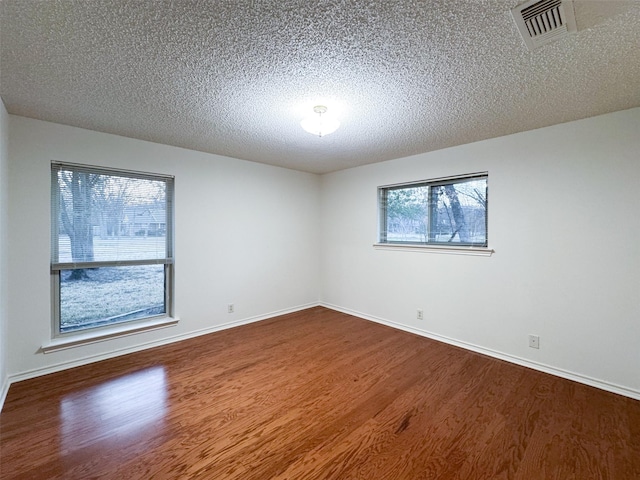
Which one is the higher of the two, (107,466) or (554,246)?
(554,246)

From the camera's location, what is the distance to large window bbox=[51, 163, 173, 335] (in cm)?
277

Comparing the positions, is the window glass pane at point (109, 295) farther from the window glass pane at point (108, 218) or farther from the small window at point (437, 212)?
the small window at point (437, 212)

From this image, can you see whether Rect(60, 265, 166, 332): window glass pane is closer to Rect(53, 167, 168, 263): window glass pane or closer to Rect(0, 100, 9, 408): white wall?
Rect(53, 167, 168, 263): window glass pane

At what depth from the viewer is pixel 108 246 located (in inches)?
118

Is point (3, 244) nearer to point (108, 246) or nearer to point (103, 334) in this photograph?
point (108, 246)

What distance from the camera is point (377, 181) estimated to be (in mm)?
4207

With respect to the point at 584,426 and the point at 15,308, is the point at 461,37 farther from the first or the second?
the point at 15,308

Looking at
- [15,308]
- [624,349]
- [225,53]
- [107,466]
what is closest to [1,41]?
[225,53]


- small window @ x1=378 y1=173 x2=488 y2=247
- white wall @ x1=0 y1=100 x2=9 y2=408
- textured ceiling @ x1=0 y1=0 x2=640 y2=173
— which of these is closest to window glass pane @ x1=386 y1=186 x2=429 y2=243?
small window @ x1=378 y1=173 x2=488 y2=247

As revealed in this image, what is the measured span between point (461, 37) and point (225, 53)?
1300mm

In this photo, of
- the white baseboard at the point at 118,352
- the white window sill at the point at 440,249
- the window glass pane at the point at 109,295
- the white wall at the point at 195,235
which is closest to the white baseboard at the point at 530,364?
Answer: the white window sill at the point at 440,249

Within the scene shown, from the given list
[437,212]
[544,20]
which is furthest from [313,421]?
[437,212]

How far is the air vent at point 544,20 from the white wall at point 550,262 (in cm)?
158

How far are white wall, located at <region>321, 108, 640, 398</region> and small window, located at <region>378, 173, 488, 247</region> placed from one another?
0.51ft
